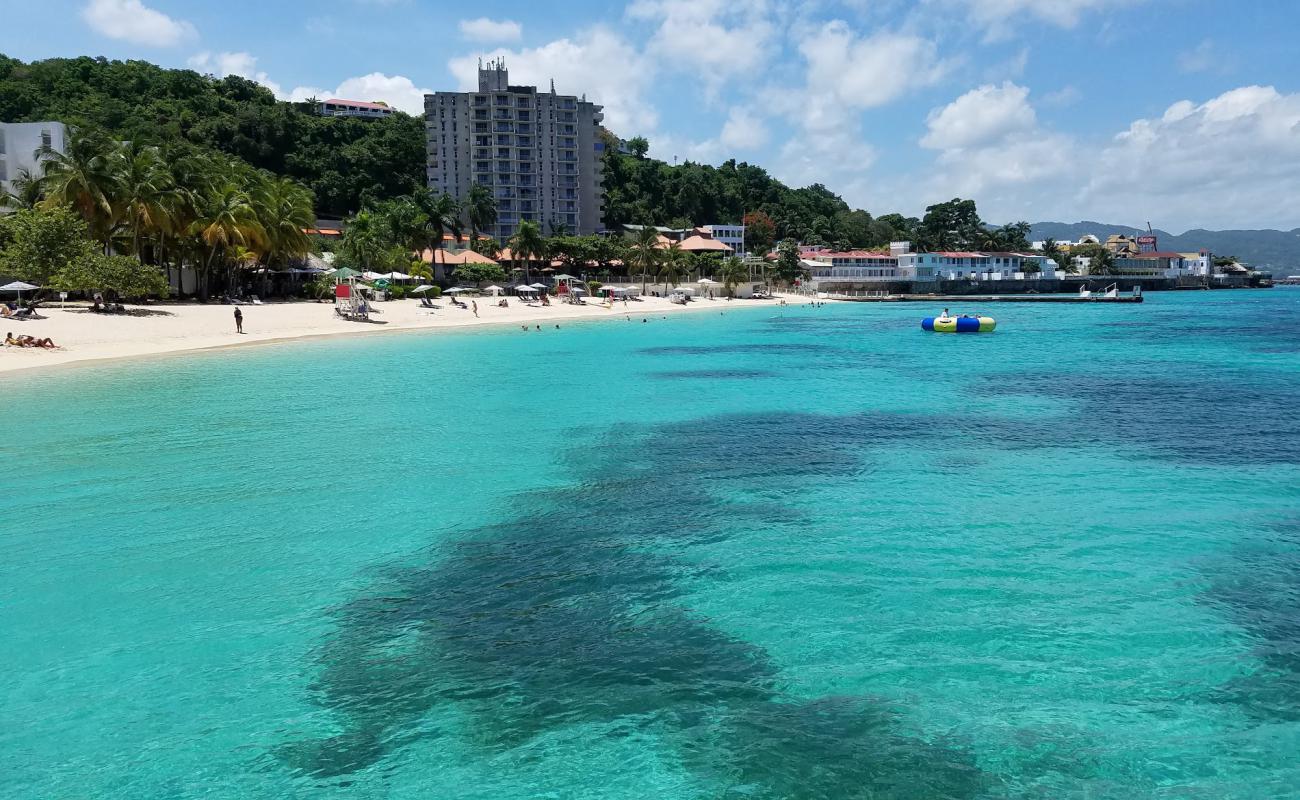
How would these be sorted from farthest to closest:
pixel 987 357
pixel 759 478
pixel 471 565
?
pixel 987 357 → pixel 759 478 → pixel 471 565

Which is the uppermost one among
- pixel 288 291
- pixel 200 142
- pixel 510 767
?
pixel 200 142

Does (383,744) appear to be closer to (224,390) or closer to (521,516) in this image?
(521,516)

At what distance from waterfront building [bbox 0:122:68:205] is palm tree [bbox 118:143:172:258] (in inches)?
1059

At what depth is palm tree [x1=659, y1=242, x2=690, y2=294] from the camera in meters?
102

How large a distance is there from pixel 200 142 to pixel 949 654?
4406 inches

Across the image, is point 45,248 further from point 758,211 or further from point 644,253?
point 758,211

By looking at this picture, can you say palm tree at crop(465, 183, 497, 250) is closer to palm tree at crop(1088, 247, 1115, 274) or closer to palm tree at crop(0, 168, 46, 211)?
palm tree at crop(0, 168, 46, 211)

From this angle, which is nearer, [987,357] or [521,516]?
[521,516]

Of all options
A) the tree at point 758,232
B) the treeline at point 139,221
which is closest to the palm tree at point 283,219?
the treeline at point 139,221

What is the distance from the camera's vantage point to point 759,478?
1755 centimetres

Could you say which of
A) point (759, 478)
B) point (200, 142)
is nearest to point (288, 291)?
point (200, 142)

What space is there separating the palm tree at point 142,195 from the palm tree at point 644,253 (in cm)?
5288

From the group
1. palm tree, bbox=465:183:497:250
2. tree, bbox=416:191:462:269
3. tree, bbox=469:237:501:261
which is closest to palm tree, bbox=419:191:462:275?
tree, bbox=416:191:462:269

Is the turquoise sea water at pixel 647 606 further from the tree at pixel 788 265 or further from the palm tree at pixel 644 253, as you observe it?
the tree at pixel 788 265
